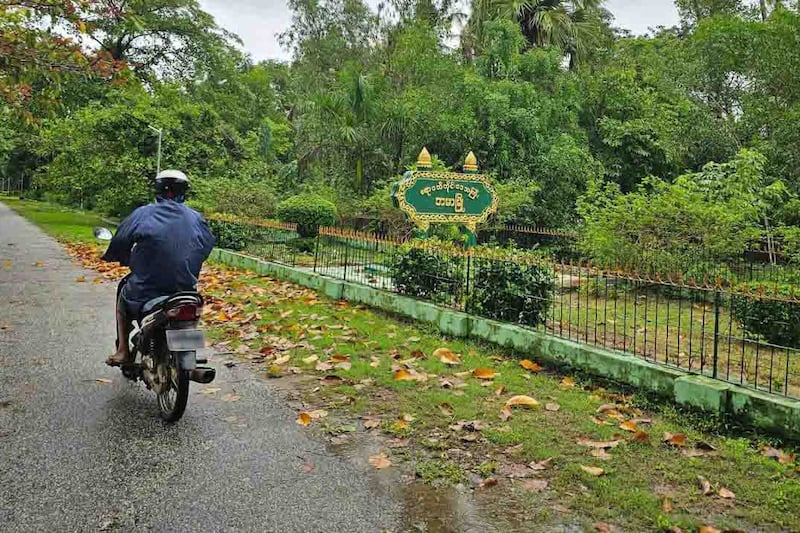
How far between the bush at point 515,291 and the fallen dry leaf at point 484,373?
1138 mm

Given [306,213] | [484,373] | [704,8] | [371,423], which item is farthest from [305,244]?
[704,8]

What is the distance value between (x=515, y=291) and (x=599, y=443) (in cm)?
261

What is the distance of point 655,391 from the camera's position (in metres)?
5.11

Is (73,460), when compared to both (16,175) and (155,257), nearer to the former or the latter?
(155,257)

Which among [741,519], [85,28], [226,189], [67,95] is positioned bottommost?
[741,519]

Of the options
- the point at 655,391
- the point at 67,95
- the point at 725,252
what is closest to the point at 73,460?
→ the point at 655,391

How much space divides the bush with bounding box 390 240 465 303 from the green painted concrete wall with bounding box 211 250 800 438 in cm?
21

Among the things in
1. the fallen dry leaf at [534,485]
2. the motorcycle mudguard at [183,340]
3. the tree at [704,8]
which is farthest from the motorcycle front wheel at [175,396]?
the tree at [704,8]

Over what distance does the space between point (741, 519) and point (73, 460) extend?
3.71 meters

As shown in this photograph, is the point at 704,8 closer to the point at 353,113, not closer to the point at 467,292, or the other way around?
the point at 353,113

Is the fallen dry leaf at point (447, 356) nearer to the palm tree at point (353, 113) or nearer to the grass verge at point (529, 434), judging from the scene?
the grass verge at point (529, 434)

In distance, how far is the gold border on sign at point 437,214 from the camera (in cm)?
1100

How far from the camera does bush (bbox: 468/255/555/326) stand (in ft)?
22.2

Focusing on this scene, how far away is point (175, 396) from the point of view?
4559 mm
